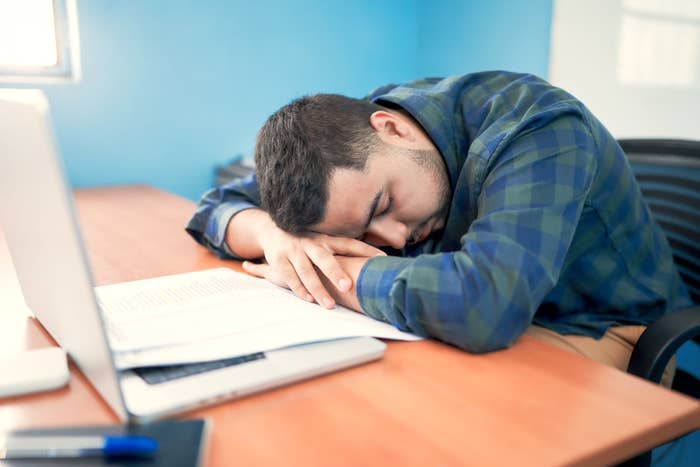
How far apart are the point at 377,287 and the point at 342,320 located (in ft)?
0.19

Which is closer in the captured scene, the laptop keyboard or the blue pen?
the blue pen

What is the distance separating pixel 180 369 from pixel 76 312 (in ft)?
0.38

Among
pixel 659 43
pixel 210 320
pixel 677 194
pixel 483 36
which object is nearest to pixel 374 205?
pixel 210 320

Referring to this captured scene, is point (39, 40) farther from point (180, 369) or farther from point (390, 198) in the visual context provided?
point (180, 369)

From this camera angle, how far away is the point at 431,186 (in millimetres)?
948

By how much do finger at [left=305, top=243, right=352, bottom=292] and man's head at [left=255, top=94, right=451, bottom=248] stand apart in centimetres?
5

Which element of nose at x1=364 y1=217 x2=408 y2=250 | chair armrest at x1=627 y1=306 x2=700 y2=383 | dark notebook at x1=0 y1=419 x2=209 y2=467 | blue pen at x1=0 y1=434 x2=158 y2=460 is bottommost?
chair armrest at x1=627 y1=306 x2=700 y2=383

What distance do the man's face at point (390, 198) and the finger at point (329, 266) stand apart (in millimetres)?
50

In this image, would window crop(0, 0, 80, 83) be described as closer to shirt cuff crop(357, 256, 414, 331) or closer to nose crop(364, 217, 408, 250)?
nose crop(364, 217, 408, 250)

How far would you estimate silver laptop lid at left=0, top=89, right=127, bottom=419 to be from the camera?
1.42 feet

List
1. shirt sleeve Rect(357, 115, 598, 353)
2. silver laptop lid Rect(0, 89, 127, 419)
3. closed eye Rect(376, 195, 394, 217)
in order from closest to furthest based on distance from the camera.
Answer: silver laptop lid Rect(0, 89, 127, 419), shirt sleeve Rect(357, 115, 598, 353), closed eye Rect(376, 195, 394, 217)

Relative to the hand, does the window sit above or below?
above

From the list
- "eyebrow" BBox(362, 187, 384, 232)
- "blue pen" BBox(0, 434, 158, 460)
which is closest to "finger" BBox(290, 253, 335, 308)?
"eyebrow" BBox(362, 187, 384, 232)

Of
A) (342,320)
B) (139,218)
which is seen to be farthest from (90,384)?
(139,218)
